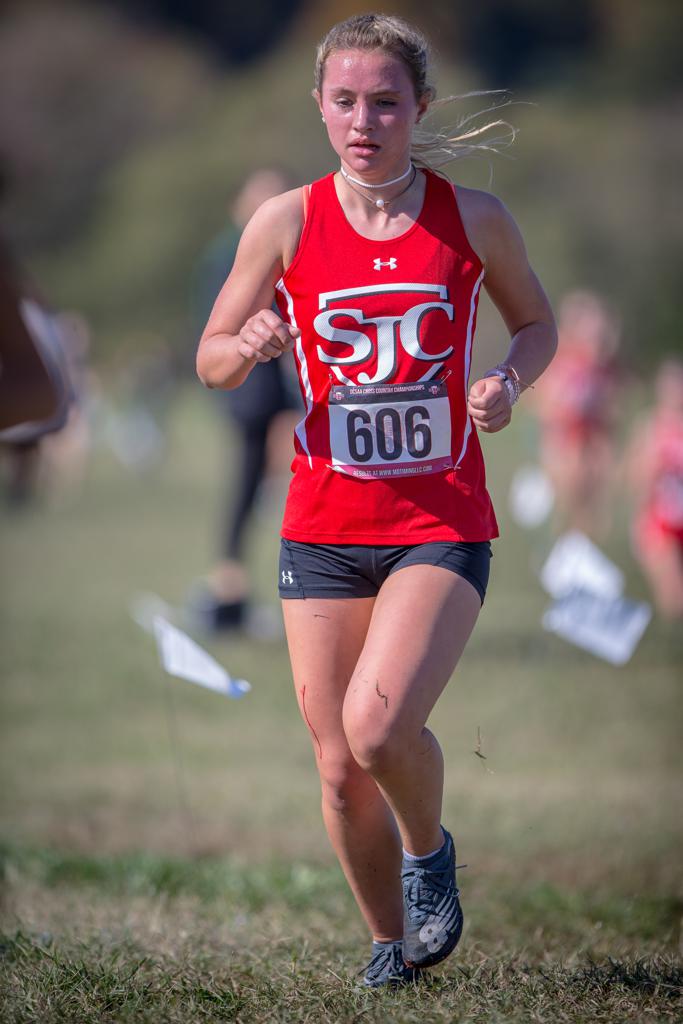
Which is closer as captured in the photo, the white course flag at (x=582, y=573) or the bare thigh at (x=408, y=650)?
the bare thigh at (x=408, y=650)

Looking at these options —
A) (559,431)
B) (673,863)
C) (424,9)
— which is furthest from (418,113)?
(424,9)

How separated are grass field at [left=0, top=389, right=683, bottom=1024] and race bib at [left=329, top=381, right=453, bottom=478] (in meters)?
1.18

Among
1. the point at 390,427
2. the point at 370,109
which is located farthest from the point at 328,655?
the point at 370,109

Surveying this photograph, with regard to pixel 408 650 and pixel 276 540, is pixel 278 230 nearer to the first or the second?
pixel 408 650

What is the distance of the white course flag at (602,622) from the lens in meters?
4.43

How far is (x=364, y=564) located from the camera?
316 centimetres

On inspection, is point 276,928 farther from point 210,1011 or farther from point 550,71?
point 550,71

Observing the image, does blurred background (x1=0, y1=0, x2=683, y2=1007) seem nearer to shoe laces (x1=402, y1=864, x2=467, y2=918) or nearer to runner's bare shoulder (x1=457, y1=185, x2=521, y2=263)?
runner's bare shoulder (x1=457, y1=185, x2=521, y2=263)

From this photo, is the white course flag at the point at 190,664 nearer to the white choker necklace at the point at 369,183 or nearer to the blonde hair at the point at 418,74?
the white choker necklace at the point at 369,183

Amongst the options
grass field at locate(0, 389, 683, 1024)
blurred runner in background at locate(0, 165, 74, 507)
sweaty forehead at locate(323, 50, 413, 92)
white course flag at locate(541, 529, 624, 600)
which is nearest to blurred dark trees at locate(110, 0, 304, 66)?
grass field at locate(0, 389, 683, 1024)

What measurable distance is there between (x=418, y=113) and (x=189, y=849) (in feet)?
10.5

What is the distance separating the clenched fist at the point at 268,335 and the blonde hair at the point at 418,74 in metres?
0.63

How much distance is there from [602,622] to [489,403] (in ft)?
5.43

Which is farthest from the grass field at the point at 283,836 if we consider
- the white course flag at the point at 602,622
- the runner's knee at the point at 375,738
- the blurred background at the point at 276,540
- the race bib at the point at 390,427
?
the race bib at the point at 390,427
